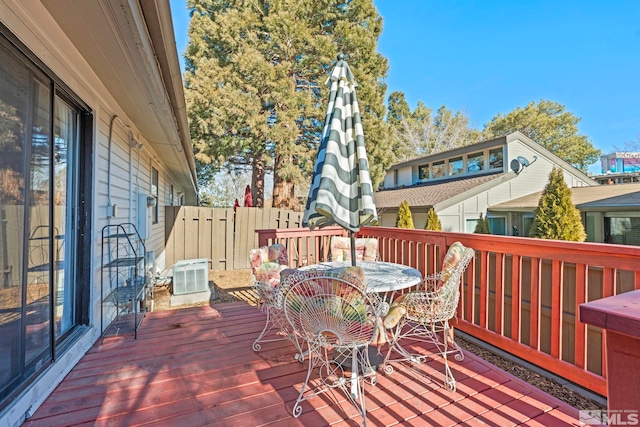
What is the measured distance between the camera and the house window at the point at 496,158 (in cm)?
1221

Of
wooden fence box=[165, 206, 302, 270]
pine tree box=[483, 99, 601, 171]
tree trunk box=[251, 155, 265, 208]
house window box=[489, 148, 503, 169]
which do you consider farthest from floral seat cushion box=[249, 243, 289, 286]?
pine tree box=[483, 99, 601, 171]

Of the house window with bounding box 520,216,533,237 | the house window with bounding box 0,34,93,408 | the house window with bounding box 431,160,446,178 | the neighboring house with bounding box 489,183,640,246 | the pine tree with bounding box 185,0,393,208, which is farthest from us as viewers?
the house window with bounding box 431,160,446,178

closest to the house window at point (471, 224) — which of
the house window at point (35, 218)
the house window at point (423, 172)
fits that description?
the house window at point (423, 172)

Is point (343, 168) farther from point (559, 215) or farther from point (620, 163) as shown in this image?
point (620, 163)

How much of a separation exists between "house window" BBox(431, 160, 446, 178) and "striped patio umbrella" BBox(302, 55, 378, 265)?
42.6 feet

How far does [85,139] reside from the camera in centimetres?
275

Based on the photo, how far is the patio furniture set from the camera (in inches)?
74.0

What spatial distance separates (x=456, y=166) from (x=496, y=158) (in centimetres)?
177

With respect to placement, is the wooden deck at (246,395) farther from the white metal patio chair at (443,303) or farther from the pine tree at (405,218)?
the pine tree at (405,218)

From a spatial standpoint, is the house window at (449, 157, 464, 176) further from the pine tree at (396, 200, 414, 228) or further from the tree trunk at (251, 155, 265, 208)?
the tree trunk at (251, 155, 265, 208)

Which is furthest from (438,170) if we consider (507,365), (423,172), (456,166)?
(507,365)

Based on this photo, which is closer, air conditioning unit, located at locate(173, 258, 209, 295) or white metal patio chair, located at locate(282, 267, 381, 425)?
white metal patio chair, located at locate(282, 267, 381, 425)

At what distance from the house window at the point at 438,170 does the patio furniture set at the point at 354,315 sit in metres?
12.5

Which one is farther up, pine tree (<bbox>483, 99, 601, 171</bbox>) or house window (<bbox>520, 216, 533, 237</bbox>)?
pine tree (<bbox>483, 99, 601, 171</bbox>)
